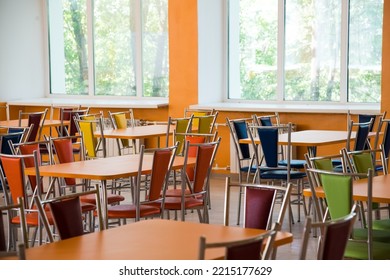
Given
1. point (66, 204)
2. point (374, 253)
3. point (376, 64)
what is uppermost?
point (376, 64)

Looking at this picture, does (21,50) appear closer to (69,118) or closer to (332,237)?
(69,118)

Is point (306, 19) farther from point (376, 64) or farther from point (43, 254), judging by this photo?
point (43, 254)

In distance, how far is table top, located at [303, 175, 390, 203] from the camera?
475cm

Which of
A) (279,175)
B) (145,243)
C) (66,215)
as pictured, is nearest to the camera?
(145,243)

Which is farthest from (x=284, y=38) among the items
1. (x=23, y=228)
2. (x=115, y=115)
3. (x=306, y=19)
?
(x=23, y=228)

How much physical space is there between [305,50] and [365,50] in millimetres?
→ 804

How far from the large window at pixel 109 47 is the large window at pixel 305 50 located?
3.75 ft

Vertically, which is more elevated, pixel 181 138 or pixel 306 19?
pixel 306 19

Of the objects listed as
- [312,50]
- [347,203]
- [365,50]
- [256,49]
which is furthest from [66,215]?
[256,49]

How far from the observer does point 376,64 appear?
33.7ft

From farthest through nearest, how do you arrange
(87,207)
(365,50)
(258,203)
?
(365,50) < (87,207) < (258,203)

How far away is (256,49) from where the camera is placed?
444 inches

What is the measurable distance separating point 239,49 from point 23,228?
7.76 m

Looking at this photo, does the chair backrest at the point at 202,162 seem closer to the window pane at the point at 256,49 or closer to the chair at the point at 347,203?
the chair at the point at 347,203
